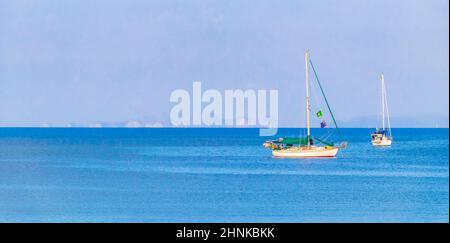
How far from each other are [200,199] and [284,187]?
6.29 m

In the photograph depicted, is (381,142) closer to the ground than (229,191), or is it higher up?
higher up

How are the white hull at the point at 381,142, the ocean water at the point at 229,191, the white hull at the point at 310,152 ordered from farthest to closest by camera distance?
the white hull at the point at 381,142
the white hull at the point at 310,152
the ocean water at the point at 229,191

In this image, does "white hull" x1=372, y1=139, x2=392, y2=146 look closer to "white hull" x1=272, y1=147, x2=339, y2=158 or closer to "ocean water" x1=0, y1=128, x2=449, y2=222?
"ocean water" x1=0, y1=128, x2=449, y2=222

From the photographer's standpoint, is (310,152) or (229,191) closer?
(229,191)

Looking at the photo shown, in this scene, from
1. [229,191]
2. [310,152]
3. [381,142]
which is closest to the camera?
[229,191]

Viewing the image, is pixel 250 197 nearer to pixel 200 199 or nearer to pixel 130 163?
pixel 200 199

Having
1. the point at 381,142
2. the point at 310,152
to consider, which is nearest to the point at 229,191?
the point at 310,152

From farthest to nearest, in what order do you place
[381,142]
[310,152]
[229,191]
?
[381,142], [310,152], [229,191]

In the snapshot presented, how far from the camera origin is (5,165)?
62562 millimetres

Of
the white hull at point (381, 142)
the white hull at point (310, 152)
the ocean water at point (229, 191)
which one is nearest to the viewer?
the ocean water at point (229, 191)

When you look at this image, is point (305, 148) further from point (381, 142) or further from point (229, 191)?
point (381, 142)

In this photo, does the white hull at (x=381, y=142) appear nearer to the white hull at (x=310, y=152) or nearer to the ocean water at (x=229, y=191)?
the ocean water at (x=229, y=191)

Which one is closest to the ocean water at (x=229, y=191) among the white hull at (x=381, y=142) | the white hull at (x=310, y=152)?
the white hull at (x=310, y=152)
